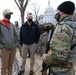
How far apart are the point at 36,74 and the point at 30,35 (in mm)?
1177

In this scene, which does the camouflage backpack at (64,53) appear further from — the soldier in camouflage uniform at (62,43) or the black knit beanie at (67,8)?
the black knit beanie at (67,8)

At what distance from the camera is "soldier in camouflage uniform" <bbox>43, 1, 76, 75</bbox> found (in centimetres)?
300

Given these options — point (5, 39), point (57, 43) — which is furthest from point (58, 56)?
point (5, 39)

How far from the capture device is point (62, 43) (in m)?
2.99

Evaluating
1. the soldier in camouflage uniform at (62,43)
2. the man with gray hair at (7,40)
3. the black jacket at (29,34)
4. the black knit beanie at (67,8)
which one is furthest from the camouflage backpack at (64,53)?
the black jacket at (29,34)

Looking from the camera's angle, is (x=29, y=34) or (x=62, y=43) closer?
(x=62, y=43)

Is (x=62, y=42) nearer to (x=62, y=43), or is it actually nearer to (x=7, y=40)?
(x=62, y=43)

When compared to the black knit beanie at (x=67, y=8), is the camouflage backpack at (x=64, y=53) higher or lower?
lower

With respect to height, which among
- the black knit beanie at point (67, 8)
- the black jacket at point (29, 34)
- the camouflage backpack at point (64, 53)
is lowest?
the black jacket at point (29, 34)

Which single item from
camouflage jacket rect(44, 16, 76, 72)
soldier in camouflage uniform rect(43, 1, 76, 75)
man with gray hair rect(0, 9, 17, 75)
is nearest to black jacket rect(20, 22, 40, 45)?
man with gray hair rect(0, 9, 17, 75)

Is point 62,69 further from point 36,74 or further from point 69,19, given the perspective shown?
point 36,74

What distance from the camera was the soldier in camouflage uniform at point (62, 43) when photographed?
300cm

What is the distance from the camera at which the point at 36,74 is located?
7.70 metres

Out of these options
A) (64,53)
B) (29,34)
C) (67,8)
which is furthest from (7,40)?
(64,53)
